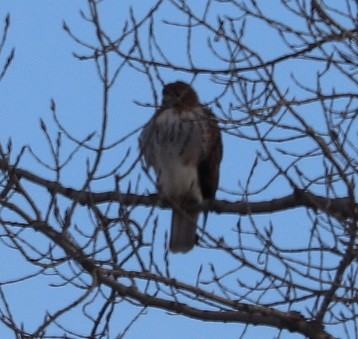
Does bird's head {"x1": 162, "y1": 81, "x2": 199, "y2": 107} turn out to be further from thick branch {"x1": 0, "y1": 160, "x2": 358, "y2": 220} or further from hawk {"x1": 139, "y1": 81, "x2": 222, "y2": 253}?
thick branch {"x1": 0, "y1": 160, "x2": 358, "y2": 220}

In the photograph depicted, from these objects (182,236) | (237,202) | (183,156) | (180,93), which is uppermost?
(180,93)

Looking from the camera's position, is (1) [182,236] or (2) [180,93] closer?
(2) [180,93]

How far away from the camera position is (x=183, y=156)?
711 cm

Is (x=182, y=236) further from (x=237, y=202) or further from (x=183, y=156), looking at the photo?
(x=237, y=202)

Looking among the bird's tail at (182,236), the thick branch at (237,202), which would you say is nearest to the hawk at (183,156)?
the bird's tail at (182,236)

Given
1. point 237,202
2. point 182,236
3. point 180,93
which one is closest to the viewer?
point 237,202

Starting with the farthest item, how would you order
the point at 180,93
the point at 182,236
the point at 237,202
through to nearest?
1. the point at 182,236
2. the point at 180,93
3. the point at 237,202

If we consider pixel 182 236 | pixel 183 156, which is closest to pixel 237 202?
pixel 183 156

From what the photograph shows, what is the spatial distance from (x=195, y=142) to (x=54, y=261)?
7.88 feet

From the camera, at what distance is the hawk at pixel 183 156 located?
22.7 feet

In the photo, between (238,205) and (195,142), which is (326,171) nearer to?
(238,205)

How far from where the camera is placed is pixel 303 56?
17.1 ft

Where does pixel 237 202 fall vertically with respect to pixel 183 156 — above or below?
below

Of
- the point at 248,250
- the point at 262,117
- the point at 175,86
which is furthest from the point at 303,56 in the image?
the point at 175,86
